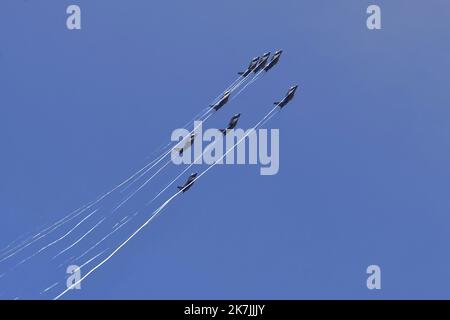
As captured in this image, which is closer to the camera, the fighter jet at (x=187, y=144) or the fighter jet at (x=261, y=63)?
the fighter jet at (x=187, y=144)

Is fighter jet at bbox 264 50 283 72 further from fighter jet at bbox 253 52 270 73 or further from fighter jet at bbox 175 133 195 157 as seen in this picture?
fighter jet at bbox 175 133 195 157

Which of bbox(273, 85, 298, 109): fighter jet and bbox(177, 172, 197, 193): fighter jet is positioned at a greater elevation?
bbox(273, 85, 298, 109): fighter jet

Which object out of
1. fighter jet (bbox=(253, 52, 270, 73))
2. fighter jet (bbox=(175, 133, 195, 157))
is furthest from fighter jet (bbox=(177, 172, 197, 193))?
fighter jet (bbox=(253, 52, 270, 73))

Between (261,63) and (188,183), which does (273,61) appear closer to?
(261,63)

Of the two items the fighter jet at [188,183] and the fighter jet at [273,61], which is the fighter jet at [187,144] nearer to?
the fighter jet at [188,183]

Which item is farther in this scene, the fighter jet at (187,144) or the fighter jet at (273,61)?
the fighter jet at (273,61)

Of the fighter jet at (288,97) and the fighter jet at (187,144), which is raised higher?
the fighter jet at (288,97)

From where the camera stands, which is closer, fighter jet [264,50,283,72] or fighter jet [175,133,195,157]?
fighter jet [175,133,195,157]

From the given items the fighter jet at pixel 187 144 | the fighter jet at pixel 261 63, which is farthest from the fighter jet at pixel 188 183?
the fighter jet at pixel 261 63

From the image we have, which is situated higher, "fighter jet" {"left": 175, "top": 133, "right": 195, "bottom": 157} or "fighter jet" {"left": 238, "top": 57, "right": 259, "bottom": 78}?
"fighter jet" {"left": 238, "top": 57, "right": 259, "bottom": 78}

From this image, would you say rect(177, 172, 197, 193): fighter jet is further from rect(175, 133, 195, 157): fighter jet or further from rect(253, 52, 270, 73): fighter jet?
rect(253, 52, 270, 73): fighter jet
